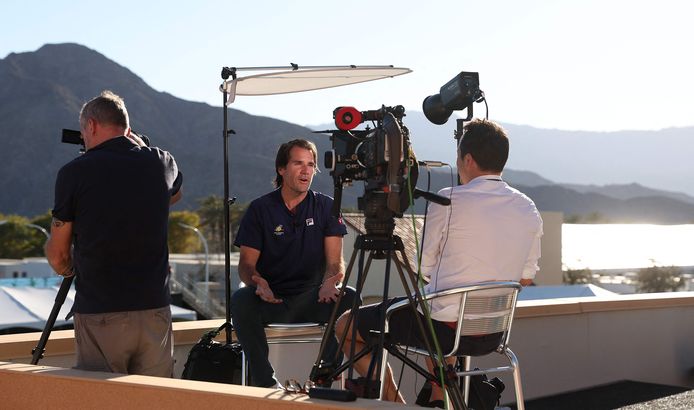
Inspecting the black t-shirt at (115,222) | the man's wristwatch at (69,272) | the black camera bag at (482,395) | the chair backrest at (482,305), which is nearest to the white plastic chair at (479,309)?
the chair backrest at (482,305)

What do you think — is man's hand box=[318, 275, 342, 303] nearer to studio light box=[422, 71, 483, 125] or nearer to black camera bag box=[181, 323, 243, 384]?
black camera bag box=[181, 323, 243, 384]

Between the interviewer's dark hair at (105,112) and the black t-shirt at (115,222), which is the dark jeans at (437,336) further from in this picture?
the interviewer's dark hair at (105,112)

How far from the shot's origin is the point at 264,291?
4.23m

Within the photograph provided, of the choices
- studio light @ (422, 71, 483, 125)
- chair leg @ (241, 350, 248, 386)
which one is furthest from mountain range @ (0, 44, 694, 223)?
studio light @ (422, 71, 483, 125)

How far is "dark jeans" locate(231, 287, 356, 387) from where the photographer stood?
4234 mm

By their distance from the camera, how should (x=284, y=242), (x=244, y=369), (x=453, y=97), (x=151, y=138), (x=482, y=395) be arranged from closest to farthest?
(x=482, y=395), (x=453, y=97), (x=244, y=369), (x=284, y=242), (x=151, y=138)

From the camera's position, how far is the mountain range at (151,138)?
111812 millimetres

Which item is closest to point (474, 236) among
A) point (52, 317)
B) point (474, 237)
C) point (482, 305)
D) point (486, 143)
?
point (474, 237)

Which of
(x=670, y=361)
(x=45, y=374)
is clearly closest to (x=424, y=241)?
(x=45, y=374)

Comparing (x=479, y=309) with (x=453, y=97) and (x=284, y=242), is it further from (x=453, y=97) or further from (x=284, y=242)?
(x=284, y=242)

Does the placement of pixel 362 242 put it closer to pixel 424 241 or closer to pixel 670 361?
pixel 424 241

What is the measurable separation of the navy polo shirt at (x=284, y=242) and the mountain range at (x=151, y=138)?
91792 millimetres

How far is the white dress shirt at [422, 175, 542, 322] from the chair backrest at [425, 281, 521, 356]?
0.06m

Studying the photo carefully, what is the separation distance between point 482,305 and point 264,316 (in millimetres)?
1266
